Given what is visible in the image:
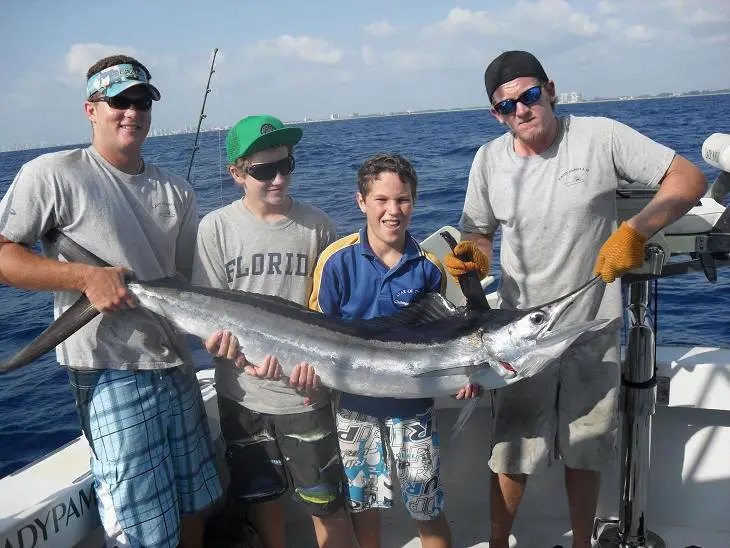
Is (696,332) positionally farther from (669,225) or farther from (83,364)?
(83,364)

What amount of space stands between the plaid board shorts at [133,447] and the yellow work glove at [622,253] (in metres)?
1.64

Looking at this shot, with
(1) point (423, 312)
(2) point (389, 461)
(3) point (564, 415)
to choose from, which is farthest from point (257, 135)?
(3) point (564, 415)

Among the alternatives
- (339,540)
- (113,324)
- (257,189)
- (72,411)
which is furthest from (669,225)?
(72,411)

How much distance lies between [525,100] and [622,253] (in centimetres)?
72

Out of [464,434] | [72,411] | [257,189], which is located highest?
[257,189]

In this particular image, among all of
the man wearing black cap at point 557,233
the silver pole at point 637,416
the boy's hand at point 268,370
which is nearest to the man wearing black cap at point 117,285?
the boy's hand at point 268,370

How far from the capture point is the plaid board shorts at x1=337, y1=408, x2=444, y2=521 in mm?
2504

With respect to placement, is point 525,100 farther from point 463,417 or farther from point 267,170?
point 463,417

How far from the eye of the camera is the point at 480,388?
2.45 m

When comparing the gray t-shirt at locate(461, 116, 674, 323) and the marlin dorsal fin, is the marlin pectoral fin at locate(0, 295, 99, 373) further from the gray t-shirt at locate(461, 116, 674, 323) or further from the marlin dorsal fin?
the gray t-shirt at locate(461, 116, 674, 323)

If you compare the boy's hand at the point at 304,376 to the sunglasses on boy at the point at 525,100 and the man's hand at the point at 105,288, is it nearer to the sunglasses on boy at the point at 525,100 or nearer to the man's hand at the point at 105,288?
the man's hand at the point at 105,288

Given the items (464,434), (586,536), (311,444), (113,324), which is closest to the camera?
(113,324)

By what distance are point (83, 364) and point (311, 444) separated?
0.91 meters

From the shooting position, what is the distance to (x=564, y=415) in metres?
2.66
